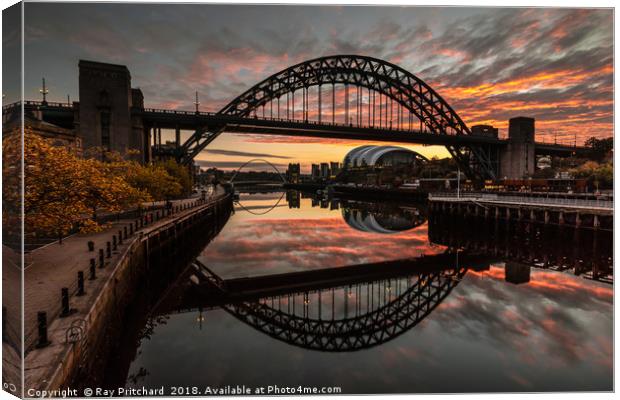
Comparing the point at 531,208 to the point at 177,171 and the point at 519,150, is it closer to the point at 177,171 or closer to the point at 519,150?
the point at 177,171

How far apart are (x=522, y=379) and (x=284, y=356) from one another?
22.0ft

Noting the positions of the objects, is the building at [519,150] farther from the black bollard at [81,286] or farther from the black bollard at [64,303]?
the black bollard at [64,303]

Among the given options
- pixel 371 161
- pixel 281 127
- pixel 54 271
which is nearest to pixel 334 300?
pixel 54 271

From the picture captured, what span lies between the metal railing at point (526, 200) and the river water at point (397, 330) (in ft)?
12.8

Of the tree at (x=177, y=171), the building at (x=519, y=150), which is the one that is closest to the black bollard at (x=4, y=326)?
the tree at (x=177, y=171)

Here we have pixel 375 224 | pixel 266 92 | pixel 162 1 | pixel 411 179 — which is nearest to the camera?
pixel 162 1

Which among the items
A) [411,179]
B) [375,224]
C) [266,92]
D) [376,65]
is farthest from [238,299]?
[411,179]

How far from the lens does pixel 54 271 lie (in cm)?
1265

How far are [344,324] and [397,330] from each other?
1.95 meters

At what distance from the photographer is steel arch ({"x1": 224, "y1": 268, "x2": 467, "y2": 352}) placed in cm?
1236

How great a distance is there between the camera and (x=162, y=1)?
823 centimetres

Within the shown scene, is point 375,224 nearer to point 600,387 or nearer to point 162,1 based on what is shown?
point 600,387

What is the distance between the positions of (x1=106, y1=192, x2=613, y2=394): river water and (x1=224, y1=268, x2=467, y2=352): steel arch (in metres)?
0.05

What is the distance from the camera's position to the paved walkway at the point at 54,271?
9.36 metres
